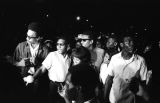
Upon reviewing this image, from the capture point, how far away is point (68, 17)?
39094 mm

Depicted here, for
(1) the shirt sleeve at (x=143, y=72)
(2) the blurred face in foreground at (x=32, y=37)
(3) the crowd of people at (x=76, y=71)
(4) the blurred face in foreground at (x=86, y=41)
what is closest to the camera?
(3) the crowd of people at (x=76, y=71)

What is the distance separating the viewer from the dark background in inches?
647

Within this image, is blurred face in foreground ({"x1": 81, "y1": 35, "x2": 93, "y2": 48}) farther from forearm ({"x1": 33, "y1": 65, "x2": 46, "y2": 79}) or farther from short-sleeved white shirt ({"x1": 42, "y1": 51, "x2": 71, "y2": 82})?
forearm ({"x1": 33, "y1": 65, "x2": 46, "y2": 79})

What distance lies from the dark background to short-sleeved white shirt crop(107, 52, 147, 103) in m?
1.68

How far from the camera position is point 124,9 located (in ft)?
173

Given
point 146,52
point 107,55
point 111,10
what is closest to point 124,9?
point 111,10

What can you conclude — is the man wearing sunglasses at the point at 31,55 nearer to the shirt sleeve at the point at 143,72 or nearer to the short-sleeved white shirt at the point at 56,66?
the short-sleeved white shirt at the point at 56,66

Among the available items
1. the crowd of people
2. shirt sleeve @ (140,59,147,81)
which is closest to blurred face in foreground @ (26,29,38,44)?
the crowd of people

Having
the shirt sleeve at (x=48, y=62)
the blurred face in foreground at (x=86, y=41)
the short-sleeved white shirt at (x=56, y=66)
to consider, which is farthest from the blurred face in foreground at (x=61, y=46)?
the blurred face in foreground at (x=86, y=41)

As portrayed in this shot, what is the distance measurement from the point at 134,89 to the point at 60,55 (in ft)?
6.08

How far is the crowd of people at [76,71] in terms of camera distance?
5379mm

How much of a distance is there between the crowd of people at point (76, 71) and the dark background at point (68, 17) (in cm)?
134

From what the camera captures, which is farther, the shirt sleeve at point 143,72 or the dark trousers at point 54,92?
the dark trousers at point 54,92

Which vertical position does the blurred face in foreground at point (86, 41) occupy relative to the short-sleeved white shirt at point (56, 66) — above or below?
above
